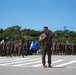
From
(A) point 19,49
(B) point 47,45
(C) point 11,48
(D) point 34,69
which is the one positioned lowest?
(D) point 34,69

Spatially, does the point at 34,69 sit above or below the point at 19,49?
below

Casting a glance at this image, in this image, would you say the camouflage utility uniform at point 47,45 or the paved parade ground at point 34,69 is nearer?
the paved parade ground at point 34,69

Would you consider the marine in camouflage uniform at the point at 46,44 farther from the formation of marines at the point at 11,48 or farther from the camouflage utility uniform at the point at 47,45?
the formation of marines at the point at 11,48

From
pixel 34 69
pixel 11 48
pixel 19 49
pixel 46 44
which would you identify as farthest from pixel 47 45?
pixel 11 48

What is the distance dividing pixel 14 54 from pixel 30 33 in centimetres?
8369

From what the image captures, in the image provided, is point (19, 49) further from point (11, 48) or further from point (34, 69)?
point (34, 69)

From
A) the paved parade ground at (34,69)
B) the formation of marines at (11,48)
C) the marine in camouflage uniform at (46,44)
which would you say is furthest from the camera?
the formation of marines at (11,48)

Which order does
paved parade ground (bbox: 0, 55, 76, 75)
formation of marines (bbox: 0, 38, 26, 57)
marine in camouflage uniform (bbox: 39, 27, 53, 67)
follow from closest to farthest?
paved parade ground (bbox: 0, 55, 76, 75) < marine in camouflage uniform (bbox: 39, 27, 53, 67) < formation of marines (bbox: 0, 38, 26, 57)

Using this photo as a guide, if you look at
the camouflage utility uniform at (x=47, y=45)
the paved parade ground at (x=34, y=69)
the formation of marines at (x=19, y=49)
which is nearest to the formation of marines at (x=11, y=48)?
the formation of marines at (x=19, y=49)

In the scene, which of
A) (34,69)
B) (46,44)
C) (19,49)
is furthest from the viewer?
(19,49)

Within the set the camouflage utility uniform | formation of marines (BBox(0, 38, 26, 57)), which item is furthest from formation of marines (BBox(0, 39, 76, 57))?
the camouflage utility uniform

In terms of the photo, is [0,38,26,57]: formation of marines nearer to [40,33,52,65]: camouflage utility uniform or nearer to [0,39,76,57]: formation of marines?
[0,39,76,57]: formation of marines

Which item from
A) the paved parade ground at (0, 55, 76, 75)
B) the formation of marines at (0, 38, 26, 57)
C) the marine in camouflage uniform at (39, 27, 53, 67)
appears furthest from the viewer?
the formation of marines at (0, 38, 26, 57)

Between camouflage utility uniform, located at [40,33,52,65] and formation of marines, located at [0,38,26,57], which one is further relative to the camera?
formation of marines, located at [0,38,26,57]
